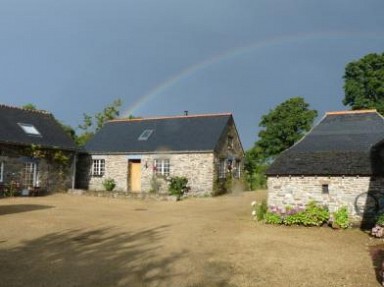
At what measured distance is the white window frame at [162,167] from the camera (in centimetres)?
2717

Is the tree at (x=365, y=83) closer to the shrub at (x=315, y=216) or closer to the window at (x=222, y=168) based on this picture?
the window at (x=222, y=168)

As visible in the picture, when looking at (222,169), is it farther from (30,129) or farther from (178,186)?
(30,129)

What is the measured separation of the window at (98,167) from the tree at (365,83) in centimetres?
2172

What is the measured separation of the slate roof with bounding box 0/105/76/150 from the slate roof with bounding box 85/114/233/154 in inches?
107

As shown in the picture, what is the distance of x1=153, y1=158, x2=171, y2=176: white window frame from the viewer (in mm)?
27172

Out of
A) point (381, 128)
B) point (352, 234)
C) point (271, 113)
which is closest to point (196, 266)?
point (352, 234)

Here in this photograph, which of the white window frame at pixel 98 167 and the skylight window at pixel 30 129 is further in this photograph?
the white window frame at pixel 98 167

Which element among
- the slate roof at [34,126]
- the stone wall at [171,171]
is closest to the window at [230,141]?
the stone wall at [171,171]

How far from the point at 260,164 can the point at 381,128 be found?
1873 centimetres

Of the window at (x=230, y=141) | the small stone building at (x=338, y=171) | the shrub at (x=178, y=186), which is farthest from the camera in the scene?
the window at (x=230, y=141)

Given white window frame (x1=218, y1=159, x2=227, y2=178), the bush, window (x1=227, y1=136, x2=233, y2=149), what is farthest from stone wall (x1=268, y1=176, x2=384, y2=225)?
window (x1=227, y1=136, x2=233, y2=149)

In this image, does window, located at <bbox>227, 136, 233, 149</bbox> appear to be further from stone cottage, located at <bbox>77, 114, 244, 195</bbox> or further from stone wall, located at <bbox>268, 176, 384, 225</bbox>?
stone wall, located at <bbox>268, 176, 384, 225</bbox>

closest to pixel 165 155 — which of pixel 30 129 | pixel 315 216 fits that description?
pixel 30 129

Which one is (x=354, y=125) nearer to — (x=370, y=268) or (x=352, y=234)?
(x=352, y=234)
